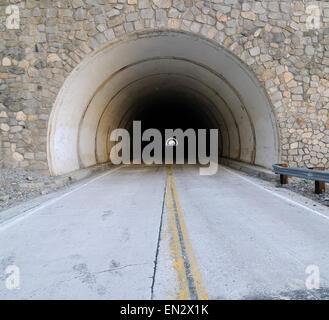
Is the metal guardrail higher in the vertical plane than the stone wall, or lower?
lower

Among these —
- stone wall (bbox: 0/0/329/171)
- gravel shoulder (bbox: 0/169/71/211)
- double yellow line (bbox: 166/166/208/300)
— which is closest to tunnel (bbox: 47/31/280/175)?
stone wall (bbox: 0/0/329/171)

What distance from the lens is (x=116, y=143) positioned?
2088 centimetres

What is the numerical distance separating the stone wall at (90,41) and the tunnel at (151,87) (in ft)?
1.18

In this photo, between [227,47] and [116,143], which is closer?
[227,47]

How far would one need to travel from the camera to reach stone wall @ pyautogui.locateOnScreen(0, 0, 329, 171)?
419 inches

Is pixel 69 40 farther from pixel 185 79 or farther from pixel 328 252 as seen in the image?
pixel 328 252

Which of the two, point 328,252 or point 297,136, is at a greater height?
point 297,136

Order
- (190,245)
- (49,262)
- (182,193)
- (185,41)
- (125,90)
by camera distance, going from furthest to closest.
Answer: (125,90)
(185,41)
(182,193)
(190,245)
(49,262)

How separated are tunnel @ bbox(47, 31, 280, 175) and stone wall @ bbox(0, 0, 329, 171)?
0.36 metres

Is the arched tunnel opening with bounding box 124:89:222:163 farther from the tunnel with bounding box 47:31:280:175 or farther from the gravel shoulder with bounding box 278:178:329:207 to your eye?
the gravel shoulder with bounding box 278:178:329:207

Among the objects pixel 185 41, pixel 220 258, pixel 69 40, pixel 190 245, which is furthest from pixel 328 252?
pixel 69 40

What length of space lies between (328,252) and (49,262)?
152 inches

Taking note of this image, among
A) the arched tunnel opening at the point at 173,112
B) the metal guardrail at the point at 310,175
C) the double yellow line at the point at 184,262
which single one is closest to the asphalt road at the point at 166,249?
the double yellow line at the point at 184,262

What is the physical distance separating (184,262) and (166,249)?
1.66 feet
